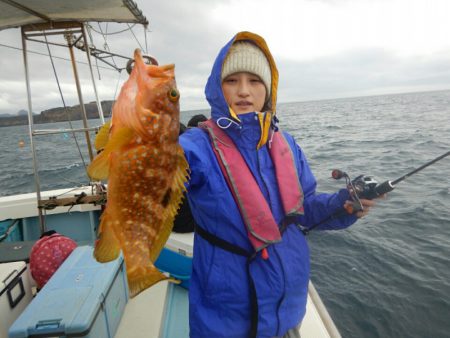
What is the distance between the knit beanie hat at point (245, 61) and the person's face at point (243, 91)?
0.12 ft

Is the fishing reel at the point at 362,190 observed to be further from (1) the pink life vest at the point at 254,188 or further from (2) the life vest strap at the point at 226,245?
(2) the life vest strap at the point at 226,245

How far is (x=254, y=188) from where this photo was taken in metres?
1.87

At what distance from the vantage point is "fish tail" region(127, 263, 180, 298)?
126 cm

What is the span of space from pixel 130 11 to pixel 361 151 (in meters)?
15.8

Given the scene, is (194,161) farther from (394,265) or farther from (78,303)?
(394,265)

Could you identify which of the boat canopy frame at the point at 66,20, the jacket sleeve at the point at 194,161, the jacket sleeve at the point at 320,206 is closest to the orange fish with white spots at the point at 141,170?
the jacket sleeve at the point at 194,161

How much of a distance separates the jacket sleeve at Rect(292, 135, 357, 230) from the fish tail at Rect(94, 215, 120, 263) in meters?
1.43

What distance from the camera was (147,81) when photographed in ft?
4.08

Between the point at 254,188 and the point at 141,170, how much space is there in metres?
0.80

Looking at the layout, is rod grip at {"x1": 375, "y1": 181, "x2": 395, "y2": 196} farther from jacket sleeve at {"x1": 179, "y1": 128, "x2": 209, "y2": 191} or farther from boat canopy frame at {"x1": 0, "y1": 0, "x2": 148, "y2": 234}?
boat canopy frame at {"x1": 0, "y1": 0, "x2": 148, "y2": 234}

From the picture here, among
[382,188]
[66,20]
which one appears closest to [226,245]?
[382,188]

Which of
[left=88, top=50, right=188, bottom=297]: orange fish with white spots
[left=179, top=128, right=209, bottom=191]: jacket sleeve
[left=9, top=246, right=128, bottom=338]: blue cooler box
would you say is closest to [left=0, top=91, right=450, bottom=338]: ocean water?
[left=179, top=128, right=209, bottom=191]: jacket sleeve

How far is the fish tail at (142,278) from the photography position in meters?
1.26

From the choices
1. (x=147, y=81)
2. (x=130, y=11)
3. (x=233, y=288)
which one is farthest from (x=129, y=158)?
(x=130, y=11)
